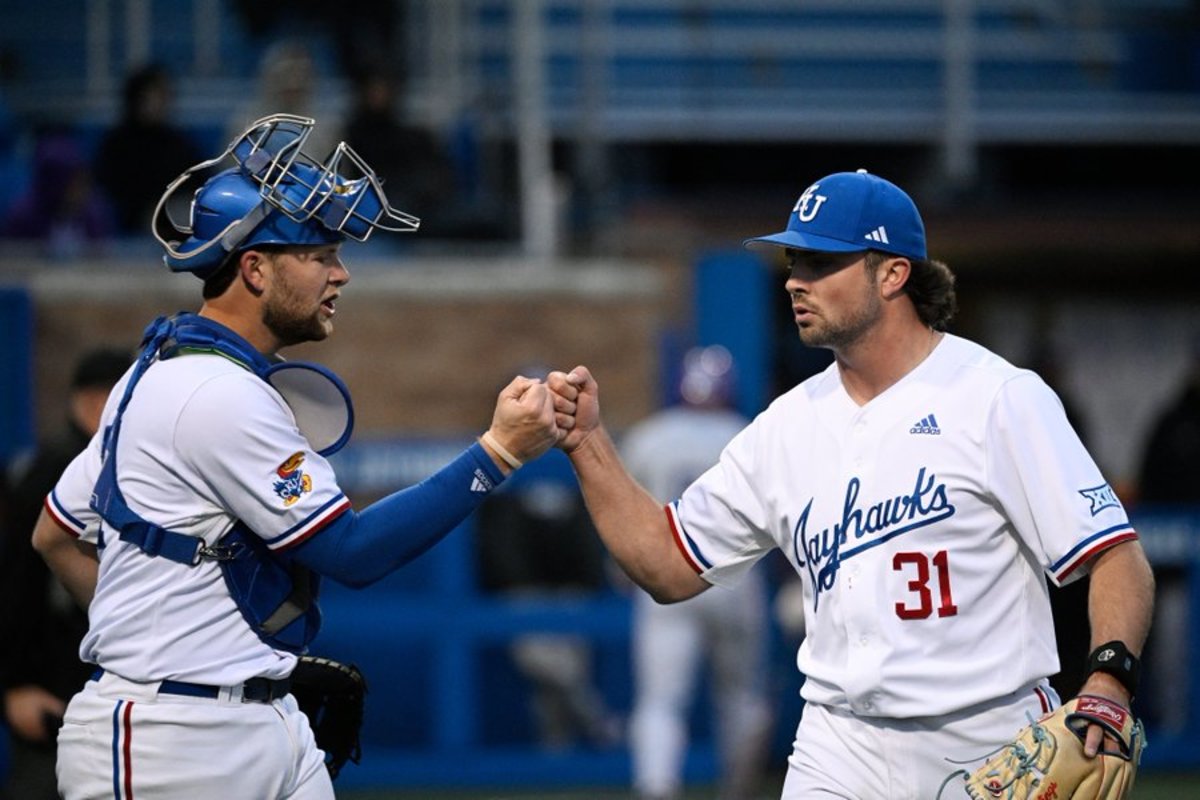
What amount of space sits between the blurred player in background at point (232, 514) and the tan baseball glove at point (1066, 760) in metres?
1.22

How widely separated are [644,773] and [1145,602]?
5028 millimetres

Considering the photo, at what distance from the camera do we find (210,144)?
1245cm

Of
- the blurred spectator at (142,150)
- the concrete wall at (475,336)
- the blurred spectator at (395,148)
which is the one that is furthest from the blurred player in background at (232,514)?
the blurred spectator at (142,150)

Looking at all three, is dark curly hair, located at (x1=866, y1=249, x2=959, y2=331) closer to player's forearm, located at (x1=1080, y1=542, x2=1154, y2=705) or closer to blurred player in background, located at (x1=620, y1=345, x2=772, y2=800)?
player's forearm, located at (x1=1080, y1=542, x2=1154, y2=705)

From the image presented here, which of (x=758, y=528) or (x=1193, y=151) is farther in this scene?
(x=1193, y=151)

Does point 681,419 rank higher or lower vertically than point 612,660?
higher

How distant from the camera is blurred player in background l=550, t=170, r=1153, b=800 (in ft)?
13.9

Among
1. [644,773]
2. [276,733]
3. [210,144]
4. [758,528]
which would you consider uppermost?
[210,144]

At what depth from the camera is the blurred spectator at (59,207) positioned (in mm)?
11266

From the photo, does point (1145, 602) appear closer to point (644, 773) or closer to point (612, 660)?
point (644, 773)

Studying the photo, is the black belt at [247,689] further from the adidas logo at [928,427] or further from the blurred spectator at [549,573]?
the blurred spectator at [549,573]

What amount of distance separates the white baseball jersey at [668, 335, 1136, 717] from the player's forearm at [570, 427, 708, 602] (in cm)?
38

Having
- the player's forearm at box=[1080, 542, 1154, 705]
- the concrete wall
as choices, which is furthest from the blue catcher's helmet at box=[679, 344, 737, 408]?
the player's forearm at box=[1080, 542, 1154, 705]

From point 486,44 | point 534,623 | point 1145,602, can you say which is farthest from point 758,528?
point 486,44
